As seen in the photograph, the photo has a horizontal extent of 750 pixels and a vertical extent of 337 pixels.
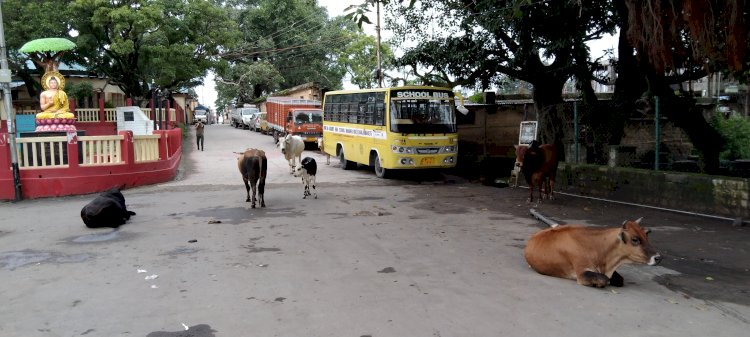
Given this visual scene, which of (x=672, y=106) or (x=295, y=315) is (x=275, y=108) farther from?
(x=295, y=315)

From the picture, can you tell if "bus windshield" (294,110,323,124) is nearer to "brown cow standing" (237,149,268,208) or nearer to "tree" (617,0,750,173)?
"brown cow standing" (237,149,268,208)

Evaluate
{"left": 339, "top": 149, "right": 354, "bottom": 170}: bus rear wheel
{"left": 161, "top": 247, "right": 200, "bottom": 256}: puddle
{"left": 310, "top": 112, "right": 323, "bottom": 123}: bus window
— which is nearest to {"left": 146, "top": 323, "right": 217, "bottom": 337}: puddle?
{"left": 161, "top": 247, "right": 200, "bottom": 256}: puddle

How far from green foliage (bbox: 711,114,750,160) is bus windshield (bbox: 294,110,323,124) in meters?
17.8

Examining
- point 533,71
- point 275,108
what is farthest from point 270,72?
point 533,71

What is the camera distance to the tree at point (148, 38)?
26.3 metres

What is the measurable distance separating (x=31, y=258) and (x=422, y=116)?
406 inches

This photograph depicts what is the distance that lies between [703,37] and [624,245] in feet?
12.6

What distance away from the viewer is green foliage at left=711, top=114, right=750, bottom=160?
495 inches

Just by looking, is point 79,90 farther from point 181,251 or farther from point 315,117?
point 181,251

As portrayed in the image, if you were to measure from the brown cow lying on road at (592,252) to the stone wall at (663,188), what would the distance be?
5.04 m

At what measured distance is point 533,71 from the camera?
14266mm

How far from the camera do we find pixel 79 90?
29.8 meters

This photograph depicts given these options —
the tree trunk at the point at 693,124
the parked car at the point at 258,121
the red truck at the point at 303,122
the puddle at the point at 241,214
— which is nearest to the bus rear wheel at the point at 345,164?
the red truck at the point at 303,122

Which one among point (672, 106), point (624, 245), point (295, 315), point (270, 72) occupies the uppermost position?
point (270, 72)
